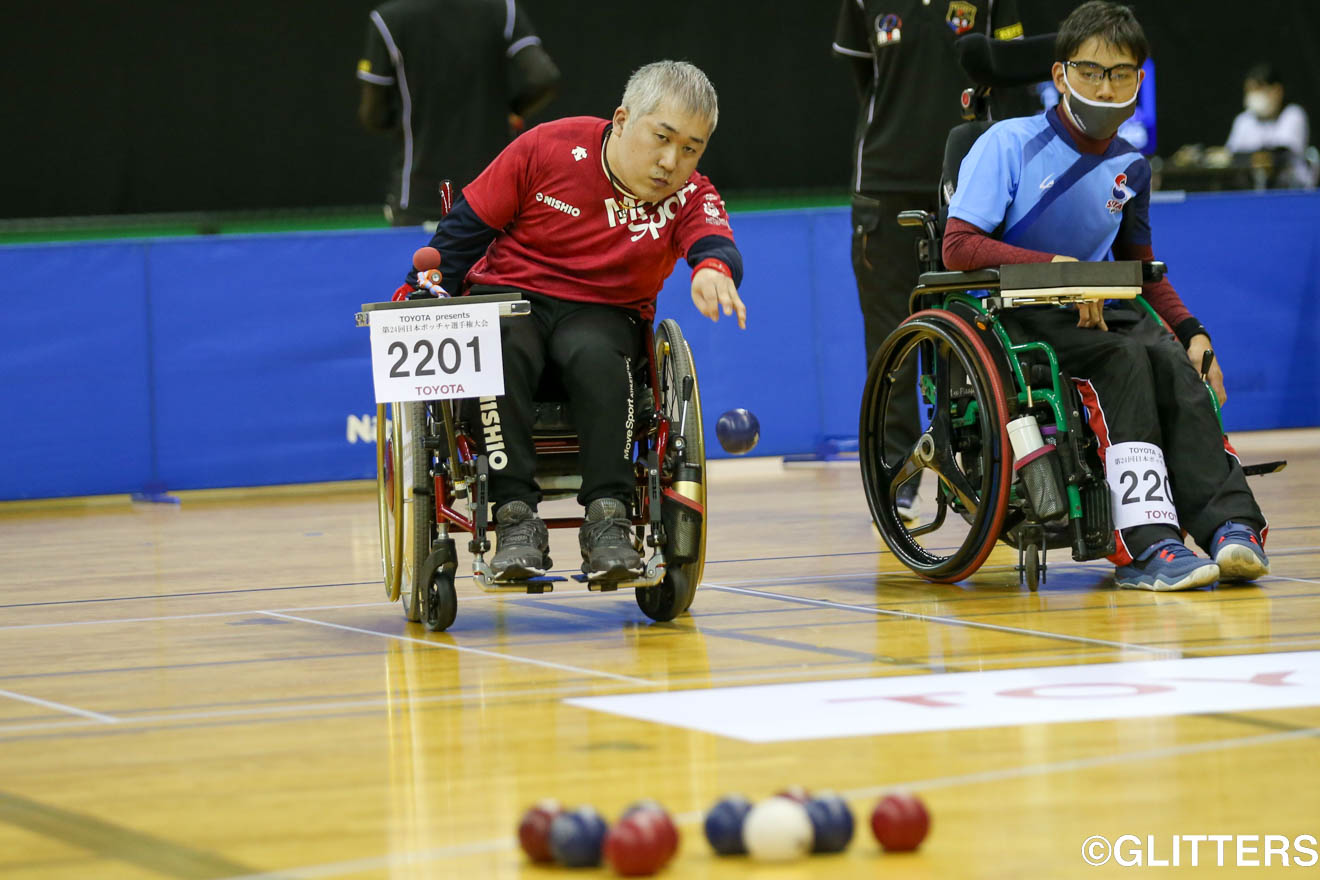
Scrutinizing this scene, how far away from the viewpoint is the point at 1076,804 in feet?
6.98

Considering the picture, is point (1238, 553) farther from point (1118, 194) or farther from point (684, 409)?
point (684, 409)

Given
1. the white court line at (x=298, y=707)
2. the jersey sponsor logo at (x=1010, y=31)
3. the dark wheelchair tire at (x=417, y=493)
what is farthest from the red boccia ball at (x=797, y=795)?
the jersey sponsor logo at (x=1010, y=31)

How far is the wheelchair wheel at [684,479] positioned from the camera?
11.8 ft

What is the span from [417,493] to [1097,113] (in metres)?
1.64

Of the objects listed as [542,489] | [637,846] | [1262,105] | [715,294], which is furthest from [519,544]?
[1262,105]

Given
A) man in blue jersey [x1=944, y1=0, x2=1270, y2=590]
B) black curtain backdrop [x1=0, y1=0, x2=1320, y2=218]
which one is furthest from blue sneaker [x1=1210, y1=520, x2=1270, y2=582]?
black curtain backdrop [x1=0, y1=0, x2=1320, y2=218]

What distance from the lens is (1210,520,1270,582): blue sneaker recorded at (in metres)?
3.84

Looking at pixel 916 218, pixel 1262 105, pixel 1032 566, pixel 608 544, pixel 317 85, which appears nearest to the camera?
pixel 608 544

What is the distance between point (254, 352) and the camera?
272 inches

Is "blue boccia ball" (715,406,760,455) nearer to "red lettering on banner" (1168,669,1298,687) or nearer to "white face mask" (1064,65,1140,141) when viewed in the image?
"white face mask" (1064,65,1140,141)

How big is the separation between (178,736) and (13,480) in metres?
4.32

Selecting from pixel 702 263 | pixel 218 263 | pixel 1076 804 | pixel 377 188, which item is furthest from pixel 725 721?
pixel 377 188

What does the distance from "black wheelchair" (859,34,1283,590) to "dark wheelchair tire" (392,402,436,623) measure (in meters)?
1.10
